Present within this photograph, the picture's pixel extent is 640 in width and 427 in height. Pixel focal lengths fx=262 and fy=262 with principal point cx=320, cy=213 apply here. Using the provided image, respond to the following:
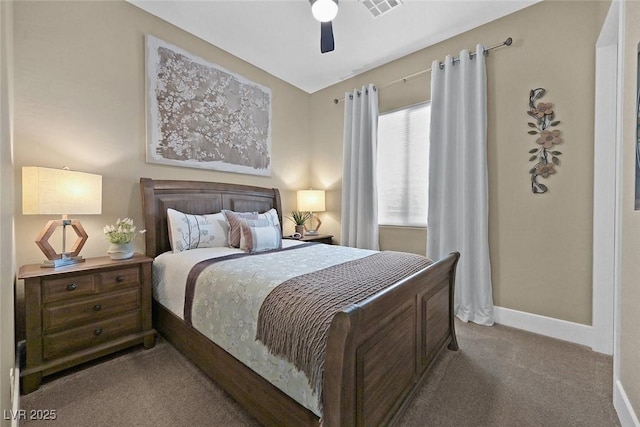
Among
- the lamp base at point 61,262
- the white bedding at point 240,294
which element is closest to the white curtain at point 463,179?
the white bedding at point 240,294

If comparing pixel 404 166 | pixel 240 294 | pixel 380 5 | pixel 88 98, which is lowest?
pixel 240 294

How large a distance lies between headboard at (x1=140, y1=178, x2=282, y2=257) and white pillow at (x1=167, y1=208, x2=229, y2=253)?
13 centimetres

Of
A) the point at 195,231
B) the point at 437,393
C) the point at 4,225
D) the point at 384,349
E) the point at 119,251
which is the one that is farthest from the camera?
the point at 195,231

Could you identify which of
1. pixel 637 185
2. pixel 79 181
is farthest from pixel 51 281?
pixel 637 185

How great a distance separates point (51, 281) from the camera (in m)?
1.69

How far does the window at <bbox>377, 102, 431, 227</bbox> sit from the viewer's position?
3.19m

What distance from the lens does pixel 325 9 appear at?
2008mm

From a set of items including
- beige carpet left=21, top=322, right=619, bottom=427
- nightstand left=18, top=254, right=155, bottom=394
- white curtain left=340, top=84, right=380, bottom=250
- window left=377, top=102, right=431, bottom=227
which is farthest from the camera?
white curtain left=340, top=84, right=380, bottom=250

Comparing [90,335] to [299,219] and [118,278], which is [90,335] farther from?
[299,219]

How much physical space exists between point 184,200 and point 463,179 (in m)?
2.92

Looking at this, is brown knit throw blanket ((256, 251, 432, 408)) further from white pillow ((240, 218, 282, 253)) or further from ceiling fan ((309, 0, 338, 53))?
ceiling fan ((309, 0, 338, 53))

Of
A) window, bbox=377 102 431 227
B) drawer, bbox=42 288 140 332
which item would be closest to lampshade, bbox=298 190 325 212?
window, bbox=377 102 431 227

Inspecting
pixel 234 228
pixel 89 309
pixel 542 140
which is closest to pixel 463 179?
pixel 542 140

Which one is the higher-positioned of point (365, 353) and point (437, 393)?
point (365, 353)
